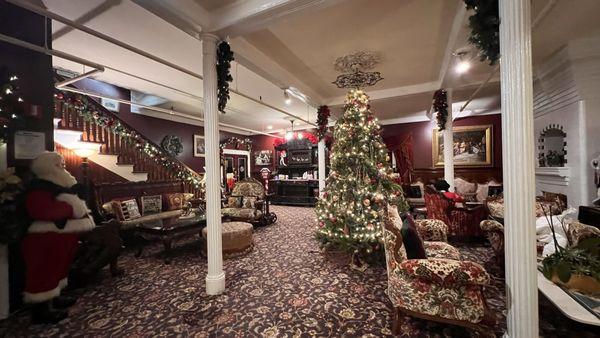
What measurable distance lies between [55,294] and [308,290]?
248cm

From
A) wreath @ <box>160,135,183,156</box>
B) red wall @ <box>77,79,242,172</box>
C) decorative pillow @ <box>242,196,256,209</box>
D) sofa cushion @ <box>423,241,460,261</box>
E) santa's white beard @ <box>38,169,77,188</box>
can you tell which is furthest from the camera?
wreath @ <box>160,135,183,156</box>

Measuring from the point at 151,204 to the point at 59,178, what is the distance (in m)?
2.89

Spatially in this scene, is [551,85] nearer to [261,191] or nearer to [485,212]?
[485,212]

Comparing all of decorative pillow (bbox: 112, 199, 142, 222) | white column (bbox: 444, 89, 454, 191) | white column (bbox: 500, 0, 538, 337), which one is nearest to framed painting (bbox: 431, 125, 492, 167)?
white column (bbox: 444, 89, 454, 191)

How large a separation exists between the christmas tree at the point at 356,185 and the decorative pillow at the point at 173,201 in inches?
142

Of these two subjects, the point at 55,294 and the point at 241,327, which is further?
the point at 55,294

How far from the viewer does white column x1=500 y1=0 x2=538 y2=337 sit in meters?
1.43

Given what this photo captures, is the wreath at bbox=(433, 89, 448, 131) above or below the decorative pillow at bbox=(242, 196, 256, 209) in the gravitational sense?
above

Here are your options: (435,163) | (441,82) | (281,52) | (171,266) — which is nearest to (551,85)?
(441,82)

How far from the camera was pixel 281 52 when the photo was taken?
11.8 ft

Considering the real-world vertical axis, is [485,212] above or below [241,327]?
above

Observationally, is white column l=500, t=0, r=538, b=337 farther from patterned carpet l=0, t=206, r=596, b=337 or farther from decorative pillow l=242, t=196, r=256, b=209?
decorative pillow l=242, t=196, r=256, b=209

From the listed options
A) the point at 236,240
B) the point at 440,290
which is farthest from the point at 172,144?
the point at 440,290

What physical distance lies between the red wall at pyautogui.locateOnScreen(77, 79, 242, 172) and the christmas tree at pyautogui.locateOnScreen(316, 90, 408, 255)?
5.44 meters
